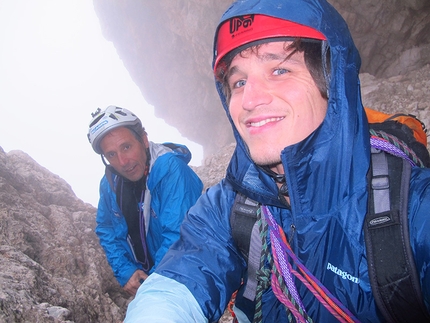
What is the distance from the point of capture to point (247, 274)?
1.77m

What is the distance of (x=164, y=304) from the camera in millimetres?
1440

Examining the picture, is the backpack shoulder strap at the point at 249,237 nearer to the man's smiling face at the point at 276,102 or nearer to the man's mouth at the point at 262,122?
the man's smiling face at the point at 276,102

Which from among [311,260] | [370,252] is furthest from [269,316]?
[370,252]

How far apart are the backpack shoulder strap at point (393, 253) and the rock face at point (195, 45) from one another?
13810 millimetres

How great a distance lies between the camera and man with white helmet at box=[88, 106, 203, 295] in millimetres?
3721

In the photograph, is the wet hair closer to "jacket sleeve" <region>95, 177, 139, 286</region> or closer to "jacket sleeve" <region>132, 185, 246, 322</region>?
"jacket sleeve" <region>132, 185, 246, 322</region>

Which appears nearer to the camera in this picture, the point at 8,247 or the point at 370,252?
the point at 370,252

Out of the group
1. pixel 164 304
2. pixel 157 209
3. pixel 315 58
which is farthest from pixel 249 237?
pixel 157 209

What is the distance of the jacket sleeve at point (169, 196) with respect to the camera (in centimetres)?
349

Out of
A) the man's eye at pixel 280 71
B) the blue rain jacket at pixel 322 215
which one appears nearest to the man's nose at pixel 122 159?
the blue rain jacket at pixel 322 215

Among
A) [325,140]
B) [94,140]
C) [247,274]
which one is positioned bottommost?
[247,274]

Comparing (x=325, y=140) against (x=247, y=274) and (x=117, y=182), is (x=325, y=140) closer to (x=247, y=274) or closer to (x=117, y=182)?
(x=247, y=274)

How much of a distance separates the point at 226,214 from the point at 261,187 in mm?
327

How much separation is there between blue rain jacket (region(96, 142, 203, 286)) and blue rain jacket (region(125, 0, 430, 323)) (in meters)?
1.82
